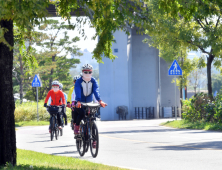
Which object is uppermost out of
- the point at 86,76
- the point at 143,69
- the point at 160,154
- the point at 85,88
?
the point at 143,69

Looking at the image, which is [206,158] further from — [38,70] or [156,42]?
[38,70]

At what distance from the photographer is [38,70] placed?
47.2 meters

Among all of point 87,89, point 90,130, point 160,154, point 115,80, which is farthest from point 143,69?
point 90,130

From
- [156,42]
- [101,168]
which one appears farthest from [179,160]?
[156,42]

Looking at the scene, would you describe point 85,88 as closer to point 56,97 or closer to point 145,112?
point 56,97

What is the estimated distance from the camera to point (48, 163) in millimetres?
7879

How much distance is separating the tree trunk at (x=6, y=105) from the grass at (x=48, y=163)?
288mm

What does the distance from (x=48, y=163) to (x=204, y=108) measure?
10976 millimetres

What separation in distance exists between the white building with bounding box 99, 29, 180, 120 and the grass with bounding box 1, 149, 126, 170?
2126 cm

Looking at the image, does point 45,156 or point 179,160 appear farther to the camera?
point 45,156

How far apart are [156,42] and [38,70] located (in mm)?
28771

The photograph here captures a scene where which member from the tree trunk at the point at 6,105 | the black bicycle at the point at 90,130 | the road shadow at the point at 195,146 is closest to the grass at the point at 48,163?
the tree trunk at the point at 6,105

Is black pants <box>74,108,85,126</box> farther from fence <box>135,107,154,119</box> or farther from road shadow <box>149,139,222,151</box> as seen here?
fence <box>135,107,154,119</box>

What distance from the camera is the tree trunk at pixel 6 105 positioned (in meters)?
7.02
